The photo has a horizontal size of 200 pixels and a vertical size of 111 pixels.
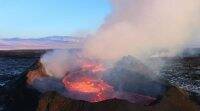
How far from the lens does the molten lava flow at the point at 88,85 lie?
2443 cm

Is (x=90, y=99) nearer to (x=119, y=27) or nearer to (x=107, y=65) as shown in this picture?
(x=107, y=65)

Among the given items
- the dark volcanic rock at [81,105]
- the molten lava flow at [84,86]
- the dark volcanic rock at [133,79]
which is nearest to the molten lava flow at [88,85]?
the molten lava flow at [84,86]

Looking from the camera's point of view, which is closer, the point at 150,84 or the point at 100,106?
the point at 100,106

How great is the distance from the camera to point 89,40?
30.1m

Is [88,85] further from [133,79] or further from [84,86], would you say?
[133,79]

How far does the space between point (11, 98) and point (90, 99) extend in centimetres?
620

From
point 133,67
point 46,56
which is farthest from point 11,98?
point 133,67

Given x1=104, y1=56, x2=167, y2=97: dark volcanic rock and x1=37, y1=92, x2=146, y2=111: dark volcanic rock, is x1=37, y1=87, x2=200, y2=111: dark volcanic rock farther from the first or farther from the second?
x1=104, y1=56, x2=167, y2=97: dark volcanic rock

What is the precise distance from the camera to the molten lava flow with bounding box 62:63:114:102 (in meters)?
24.4

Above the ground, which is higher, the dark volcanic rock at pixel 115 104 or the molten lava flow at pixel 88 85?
the molten lava flow at pixel 88 85

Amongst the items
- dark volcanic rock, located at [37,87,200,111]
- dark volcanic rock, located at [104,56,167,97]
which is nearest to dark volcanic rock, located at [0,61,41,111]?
dark volcanic rock, located at [37,87,200,111]

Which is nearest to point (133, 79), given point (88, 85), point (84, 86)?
point (88, 85)

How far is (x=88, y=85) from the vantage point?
25.6m

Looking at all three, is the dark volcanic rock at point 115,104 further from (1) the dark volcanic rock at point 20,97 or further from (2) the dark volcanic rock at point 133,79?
(1) the dark volcanic rock at point 20,97
